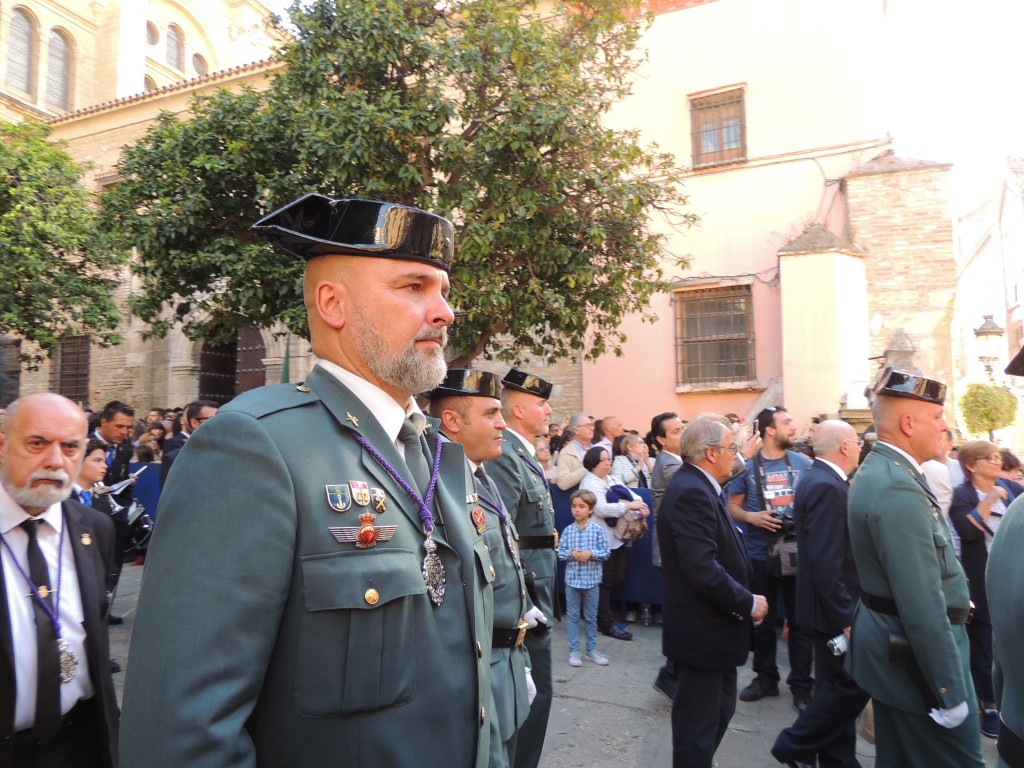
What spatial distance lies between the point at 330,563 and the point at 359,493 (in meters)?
0.16

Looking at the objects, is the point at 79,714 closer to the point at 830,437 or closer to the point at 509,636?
the point at 509,636

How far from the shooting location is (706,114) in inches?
513

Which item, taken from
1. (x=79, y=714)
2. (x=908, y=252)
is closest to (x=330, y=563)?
(x=79, y=714)

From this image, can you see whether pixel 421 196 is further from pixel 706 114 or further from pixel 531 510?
pixel 706 114

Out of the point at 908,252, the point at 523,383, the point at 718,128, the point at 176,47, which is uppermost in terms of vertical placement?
the point at 176,47

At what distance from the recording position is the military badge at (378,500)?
4.70 feet

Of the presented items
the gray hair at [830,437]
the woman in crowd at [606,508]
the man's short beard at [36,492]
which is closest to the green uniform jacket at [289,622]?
the man's short beard at [36,492]

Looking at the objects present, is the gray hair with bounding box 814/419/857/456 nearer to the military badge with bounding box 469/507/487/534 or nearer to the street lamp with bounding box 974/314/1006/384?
the military badge with bounding box 469/507/487/534

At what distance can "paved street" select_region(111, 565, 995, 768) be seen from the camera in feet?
13.4

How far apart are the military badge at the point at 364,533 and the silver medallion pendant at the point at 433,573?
12 cm

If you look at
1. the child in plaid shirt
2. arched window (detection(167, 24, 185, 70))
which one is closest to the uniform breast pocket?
the child in plaid shirt

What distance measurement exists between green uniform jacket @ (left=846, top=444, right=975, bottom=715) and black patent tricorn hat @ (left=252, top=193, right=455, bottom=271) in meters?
2.41

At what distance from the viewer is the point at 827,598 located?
3.88 meters

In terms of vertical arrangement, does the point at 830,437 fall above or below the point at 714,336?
below
